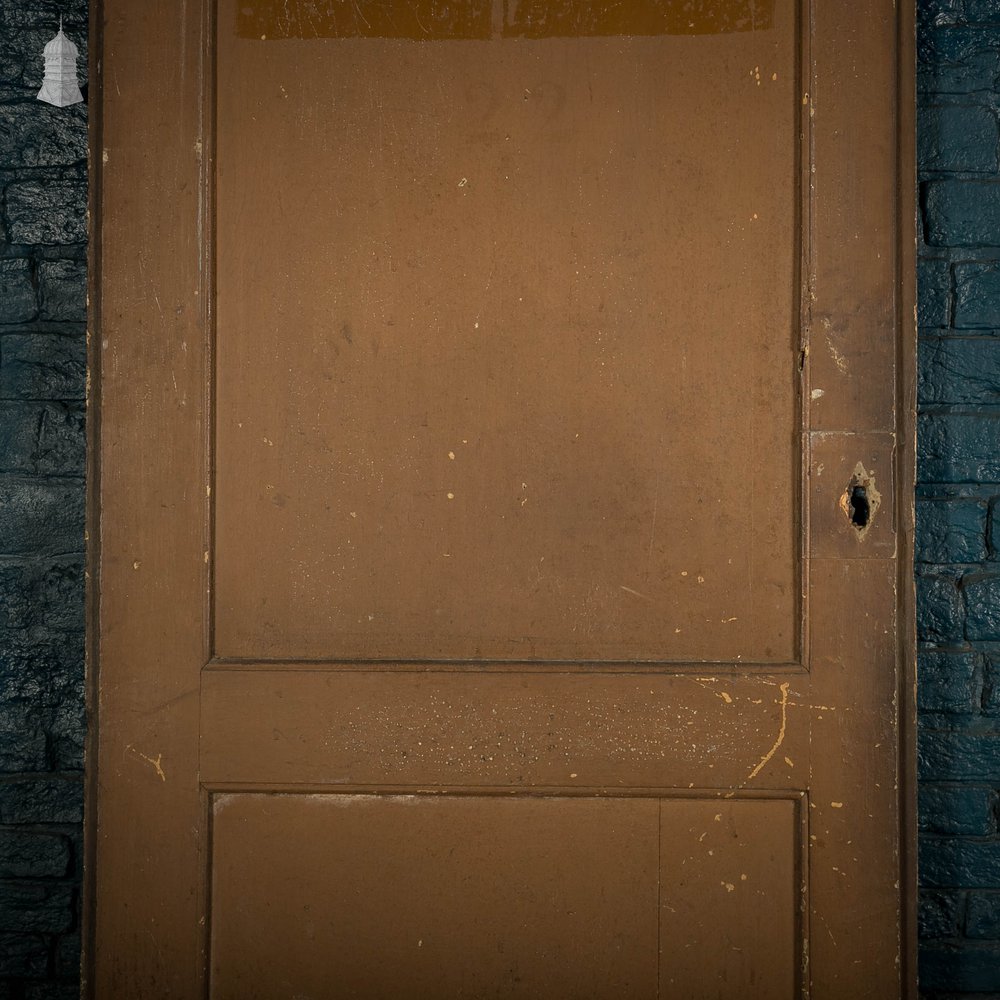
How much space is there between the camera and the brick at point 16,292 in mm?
1566

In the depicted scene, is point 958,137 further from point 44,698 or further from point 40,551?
point 44,698

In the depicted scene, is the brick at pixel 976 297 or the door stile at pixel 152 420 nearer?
the door stile at pixel 152 420

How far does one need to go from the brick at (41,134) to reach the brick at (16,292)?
0.19 m

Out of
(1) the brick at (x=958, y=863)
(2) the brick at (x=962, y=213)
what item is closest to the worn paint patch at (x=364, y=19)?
(2) the brick at (x=962, y=213)

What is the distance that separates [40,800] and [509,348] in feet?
3.94

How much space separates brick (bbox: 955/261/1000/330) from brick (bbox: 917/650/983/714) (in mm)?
611

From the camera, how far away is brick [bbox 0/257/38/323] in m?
1.57

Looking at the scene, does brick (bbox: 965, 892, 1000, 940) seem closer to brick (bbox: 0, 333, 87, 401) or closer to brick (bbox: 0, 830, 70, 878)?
brick (bbox: 0, 830, 70, 878)

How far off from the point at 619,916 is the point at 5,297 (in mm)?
1556

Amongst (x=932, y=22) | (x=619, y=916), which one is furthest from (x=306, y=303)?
(x=932, y=22)

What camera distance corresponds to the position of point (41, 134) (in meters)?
1.56

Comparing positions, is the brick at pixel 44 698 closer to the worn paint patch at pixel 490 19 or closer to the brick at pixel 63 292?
the brick at pixel 63 292

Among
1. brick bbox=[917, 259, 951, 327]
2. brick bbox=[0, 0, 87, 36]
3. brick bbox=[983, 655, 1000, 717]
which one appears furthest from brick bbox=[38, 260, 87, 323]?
brick bbox=[983, 655, 1000, 717]

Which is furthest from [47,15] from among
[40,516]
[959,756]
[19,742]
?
[959,756]
